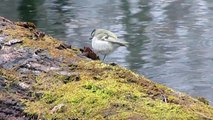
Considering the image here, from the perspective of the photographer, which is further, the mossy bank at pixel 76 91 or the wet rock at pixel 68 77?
→ the wet rock at pixel 68 77

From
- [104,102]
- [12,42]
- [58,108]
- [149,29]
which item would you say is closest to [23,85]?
[58,108]

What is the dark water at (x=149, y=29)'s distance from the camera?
7.32 m

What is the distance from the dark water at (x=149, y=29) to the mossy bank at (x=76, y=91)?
138 inches

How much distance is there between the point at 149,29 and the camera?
32.2 ft

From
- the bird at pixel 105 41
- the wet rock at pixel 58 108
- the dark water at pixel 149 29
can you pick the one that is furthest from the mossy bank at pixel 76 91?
the dark water at pixel 149 29

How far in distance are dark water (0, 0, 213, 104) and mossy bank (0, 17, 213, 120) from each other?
11.5 ft

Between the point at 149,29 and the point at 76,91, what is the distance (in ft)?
24.4

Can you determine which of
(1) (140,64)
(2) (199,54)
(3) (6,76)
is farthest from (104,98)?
(2) (199,54)

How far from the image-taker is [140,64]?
25.1 feet

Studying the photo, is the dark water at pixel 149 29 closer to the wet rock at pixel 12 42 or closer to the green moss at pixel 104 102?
the wet rock at pixel 12 42

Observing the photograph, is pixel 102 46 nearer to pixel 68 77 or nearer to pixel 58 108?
pixel 68 77

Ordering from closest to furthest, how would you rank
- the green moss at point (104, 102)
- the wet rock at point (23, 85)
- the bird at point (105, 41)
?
1. the green moss at point (104, 102)
2. the wet rock at point (23, 85)
3. the bird at point (105, 41)

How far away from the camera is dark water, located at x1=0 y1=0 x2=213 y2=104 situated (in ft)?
24.0

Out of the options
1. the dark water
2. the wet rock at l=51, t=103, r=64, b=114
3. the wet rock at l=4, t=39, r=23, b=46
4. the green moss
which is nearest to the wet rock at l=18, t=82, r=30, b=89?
the green moss
